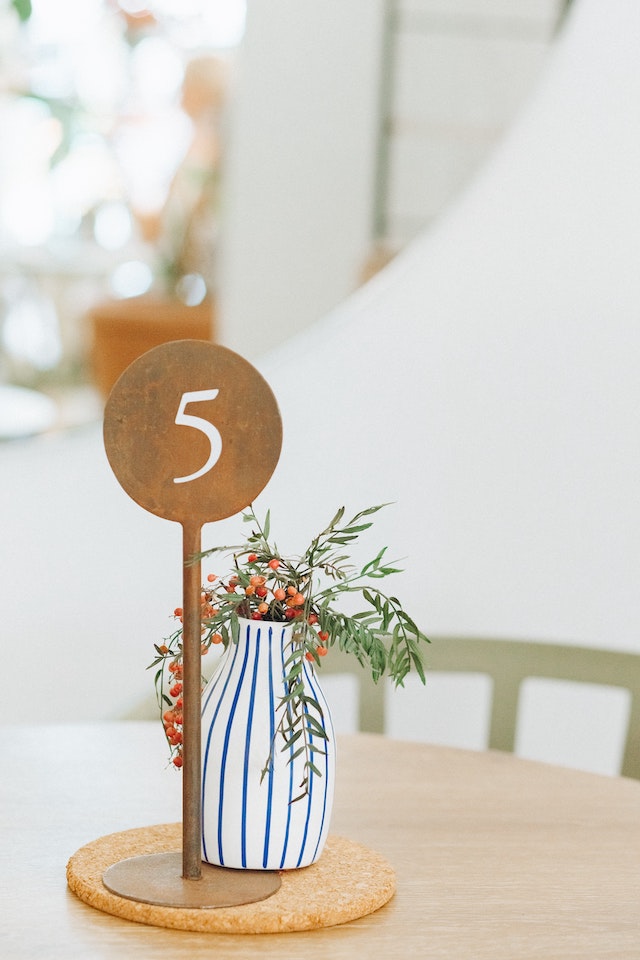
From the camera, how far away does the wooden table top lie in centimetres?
79

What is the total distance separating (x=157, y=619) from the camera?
188 centimetres

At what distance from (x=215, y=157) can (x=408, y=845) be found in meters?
2.77

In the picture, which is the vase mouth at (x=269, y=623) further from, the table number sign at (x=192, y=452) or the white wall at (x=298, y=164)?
the white wall at (x=298, y=164)

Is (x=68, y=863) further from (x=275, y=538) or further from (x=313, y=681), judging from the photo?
(x=275, y=538)

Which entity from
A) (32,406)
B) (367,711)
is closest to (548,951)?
(367,711)

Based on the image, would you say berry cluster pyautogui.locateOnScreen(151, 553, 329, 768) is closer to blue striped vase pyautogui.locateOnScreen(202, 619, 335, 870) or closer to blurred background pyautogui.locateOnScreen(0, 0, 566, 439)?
blue striped vase pyautogui.locateOnScreen(202, 619, 335, 870)

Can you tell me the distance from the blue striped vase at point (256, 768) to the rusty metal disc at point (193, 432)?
0.10 meters

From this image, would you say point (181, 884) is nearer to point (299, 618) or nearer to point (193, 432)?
point (299, 618)

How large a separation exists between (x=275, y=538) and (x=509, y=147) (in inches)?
26.7

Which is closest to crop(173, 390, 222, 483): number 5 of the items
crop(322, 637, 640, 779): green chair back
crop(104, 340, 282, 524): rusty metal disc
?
crop(104, 340, 282, 524): rusty metal disc

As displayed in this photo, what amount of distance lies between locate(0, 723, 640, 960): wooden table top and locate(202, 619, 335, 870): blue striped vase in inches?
2.9

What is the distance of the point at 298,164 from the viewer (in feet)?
7.16

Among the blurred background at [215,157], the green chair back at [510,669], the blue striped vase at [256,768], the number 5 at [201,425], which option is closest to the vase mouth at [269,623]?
the blue striped vase at [256,768]

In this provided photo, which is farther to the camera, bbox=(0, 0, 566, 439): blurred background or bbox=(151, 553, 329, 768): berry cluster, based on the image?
bbox=(0, 0, 566, 439): blurred background
